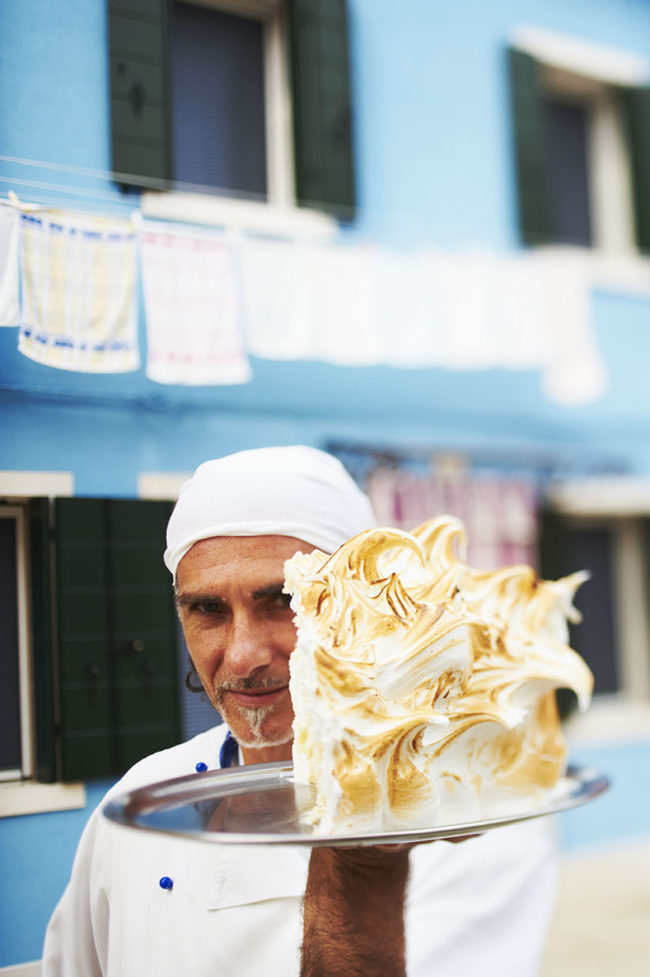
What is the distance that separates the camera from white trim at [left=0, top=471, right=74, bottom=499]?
155 cm

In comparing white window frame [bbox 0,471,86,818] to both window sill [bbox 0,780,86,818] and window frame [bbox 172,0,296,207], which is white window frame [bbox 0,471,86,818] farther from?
window frame [bbox 172,0,296,207]

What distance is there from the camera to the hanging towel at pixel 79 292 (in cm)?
157

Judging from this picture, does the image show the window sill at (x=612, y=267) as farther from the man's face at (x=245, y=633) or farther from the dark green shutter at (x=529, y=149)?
the man's face at (x=245, y=633)

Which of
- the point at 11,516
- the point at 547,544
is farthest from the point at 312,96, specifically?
the point at 547,544

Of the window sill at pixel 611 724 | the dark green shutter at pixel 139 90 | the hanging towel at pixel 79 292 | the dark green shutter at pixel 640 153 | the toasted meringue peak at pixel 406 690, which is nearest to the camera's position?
the toasted meringue peak at pixel 406 690

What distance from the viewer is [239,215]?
2135mm

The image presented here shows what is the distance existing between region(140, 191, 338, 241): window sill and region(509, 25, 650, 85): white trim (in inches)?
55.0

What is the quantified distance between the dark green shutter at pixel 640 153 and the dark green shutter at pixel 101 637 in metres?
3.89

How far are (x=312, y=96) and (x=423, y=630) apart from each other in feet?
6.24

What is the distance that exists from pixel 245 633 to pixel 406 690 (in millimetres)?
274

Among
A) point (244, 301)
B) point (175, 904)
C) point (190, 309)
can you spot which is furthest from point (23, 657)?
point (244, 301)

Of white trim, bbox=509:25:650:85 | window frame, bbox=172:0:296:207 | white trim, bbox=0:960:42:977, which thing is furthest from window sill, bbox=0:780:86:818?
white trim, bbox=509:25:650:85

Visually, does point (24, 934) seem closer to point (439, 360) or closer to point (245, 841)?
point (245, 841)

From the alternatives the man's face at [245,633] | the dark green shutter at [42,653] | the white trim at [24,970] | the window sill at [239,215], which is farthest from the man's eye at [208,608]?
the window sill at [239,215]
